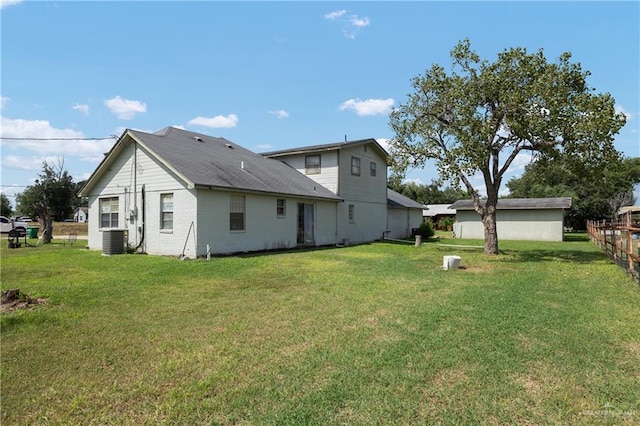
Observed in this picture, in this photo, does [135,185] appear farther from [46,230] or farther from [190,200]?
[46,230]

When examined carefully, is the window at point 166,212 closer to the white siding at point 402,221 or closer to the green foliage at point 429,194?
the white siding at point 402,221

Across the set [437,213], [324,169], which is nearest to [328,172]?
[324,169]

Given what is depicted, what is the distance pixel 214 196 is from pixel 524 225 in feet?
78.1

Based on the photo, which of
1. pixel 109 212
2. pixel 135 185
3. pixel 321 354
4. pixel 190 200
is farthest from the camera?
pixel 109 212

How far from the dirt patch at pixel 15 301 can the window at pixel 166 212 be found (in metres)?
7.89

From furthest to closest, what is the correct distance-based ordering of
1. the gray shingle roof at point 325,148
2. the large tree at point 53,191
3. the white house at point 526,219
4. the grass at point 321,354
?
the large tree at point 53,191 → the white house at point 526,219 → the gray shingle roof at point 325,148 → the grass at point 321,354

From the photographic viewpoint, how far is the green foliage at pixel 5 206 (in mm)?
71688

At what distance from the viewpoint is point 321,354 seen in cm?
454

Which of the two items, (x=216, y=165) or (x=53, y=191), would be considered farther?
(x=53, y=191)

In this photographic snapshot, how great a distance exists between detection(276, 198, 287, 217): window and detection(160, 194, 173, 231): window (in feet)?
15.2

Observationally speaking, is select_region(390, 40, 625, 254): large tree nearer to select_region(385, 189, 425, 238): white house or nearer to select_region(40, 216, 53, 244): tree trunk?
Answer: select_region(385, 189, 425, 238): white house

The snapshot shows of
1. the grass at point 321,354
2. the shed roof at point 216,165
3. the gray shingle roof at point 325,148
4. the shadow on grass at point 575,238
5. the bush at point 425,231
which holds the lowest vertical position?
the grass at point 321,354

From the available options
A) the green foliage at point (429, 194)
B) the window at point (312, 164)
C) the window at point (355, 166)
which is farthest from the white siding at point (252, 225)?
the green foliage at point (429, 194)

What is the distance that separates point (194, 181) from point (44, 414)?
10863 mm
